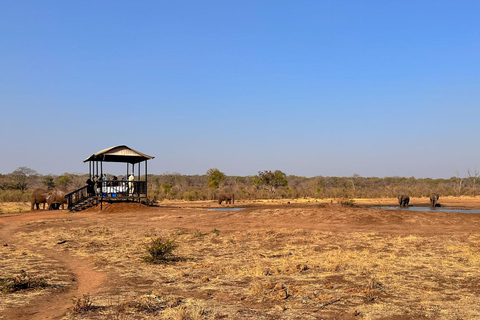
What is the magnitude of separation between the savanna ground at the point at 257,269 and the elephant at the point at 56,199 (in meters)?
9.37

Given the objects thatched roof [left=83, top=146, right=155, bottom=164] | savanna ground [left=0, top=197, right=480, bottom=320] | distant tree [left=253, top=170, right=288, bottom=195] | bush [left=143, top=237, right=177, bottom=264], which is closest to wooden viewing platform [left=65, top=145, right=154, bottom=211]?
thatched roof [left=83, top=146, right=155, bottom=164]

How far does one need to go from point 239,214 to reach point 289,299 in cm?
1387

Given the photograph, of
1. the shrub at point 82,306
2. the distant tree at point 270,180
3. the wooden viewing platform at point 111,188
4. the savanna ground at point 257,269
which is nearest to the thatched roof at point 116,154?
the wooden viewing platform at point 111,188

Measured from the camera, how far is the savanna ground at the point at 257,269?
6656 millimetres

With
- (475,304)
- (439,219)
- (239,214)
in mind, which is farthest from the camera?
(239,214)

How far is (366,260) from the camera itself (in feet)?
34.7

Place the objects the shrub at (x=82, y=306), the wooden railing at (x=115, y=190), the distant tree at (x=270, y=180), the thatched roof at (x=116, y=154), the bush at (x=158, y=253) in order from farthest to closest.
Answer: the distant tree at (x=270, y=180) < the wooden railing at (x=115, y=190) < the thatched roof at (x=116, y=154) < the bush at (x=158, y=253) < the shrub at (x=82, y=306)

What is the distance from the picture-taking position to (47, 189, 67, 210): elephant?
1117 inches

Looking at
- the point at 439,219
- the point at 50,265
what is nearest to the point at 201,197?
the point at 439,219

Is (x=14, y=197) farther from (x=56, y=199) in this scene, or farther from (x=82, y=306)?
(x=82, y=306)

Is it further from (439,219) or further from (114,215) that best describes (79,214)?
(439,219)

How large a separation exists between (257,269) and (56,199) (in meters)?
22.7

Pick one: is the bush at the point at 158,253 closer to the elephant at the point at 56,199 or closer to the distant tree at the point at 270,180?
the elephant at the point at 56,199

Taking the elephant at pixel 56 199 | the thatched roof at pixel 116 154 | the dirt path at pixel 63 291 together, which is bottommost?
the dirt path at pixel 63 291
